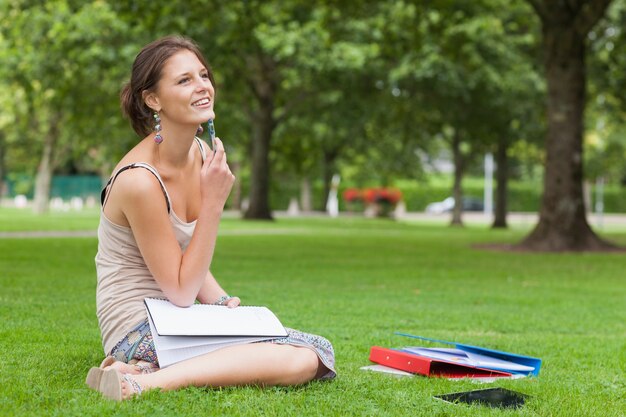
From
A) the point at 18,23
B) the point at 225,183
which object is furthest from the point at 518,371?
the point at 18,23

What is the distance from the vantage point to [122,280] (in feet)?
16.5

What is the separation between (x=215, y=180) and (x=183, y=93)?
1.46 feet

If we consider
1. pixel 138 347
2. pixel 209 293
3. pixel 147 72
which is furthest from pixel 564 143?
pixel 138 347

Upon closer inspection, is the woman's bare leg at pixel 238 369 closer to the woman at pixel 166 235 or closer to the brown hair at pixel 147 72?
the woman at pixel 166 235

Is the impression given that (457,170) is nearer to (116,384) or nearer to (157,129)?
(157,129)

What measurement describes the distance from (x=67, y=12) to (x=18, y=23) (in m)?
2.06

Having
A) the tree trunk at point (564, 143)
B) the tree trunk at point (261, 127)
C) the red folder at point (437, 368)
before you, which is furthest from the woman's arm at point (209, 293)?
the tree trunk at point (261, 127)

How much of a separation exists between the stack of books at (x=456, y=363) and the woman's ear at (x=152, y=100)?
80.7 inches

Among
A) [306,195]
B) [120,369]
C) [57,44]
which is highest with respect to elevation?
[57,44]

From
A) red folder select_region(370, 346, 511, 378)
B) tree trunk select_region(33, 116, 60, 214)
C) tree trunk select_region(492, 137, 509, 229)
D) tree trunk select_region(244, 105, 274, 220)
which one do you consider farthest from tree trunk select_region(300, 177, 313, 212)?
red folder select_region(370, 346, 511, 378)

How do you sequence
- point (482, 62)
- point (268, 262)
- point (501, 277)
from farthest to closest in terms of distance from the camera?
point (482, 62)
point (268, 262)
point (501, 277)

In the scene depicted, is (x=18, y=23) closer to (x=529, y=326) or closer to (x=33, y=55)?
(x=33, y=55)

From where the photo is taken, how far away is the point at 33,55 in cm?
2977

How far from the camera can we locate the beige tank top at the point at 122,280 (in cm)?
497
